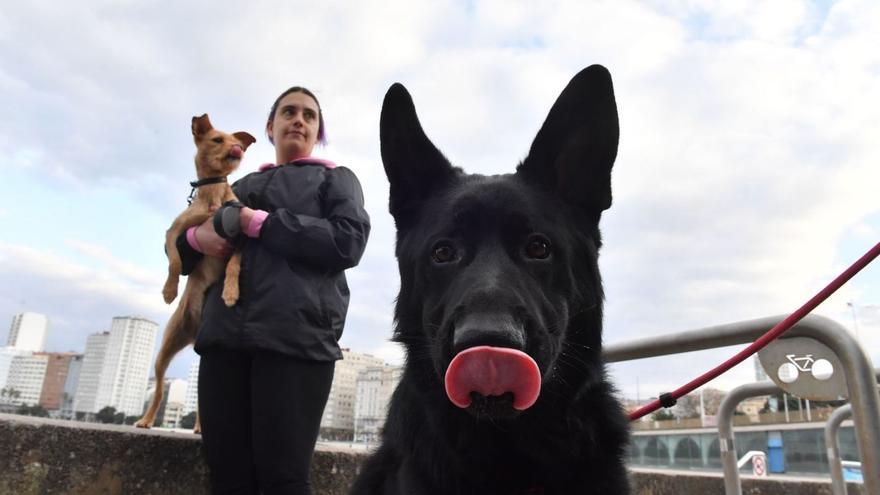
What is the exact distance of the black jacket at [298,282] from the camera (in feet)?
8.07

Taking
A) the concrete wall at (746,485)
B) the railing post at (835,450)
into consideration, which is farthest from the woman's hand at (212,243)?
the concrete wall at (746,485)

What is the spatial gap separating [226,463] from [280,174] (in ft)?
4.96

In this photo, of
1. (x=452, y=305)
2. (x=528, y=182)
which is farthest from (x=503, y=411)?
(x=528, y=182)

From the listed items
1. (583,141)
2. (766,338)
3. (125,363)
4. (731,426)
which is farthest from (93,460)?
(125,363)

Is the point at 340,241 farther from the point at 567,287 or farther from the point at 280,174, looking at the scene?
the point at 567,287

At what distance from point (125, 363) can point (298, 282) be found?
342ft

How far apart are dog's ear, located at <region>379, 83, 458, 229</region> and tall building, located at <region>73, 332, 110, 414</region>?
4199 inches

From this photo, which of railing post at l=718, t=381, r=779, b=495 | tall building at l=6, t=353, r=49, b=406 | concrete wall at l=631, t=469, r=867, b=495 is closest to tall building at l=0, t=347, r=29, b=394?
tall building at l=6, t=353, r=49, b=406

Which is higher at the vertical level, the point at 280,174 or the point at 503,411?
the point at 280,174

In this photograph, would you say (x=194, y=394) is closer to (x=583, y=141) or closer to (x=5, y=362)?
(x=583, y=141)

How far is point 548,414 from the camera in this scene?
5.99ft

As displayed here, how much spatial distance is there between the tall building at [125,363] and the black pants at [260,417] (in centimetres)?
9935

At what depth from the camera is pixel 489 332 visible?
1.40 metres

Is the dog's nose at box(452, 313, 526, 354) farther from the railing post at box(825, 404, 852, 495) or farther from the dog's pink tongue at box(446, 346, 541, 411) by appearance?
the railing post at box(825, 404, 852, 495)
